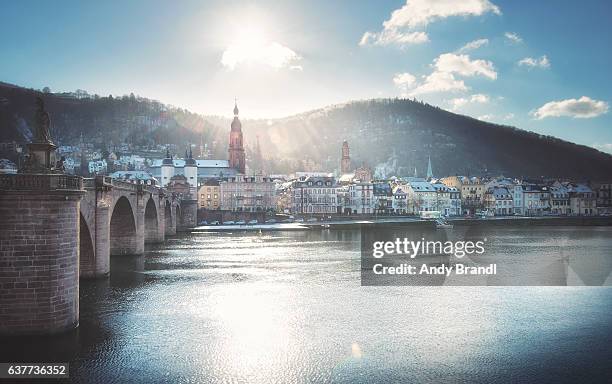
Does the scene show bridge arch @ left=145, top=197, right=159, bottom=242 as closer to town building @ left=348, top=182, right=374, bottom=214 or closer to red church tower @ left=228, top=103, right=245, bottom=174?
town building @ left=348, top=182, right=374, bottom=214

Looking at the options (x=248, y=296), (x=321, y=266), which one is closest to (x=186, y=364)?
(x=248, y=296)

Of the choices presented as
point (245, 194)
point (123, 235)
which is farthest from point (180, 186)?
point (123, 235)

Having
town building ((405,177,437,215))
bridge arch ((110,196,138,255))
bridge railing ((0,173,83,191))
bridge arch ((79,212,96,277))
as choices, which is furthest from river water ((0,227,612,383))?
town building ((405,177,437,215))

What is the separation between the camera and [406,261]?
163 feet

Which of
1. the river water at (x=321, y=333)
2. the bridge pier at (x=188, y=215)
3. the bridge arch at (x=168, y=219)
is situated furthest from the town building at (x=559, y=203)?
the river water at (x=321, y=333)

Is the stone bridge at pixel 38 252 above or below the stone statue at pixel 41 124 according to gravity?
below

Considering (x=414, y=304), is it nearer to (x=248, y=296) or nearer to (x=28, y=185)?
(x=248, y=296)

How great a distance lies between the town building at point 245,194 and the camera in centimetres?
13575

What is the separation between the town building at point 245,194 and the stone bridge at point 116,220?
41266mm

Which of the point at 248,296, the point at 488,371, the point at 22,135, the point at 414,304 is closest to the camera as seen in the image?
the point at 488,371

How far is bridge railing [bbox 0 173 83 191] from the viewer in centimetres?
1927

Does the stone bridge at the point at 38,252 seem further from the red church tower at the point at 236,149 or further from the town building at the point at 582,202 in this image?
the town building at the point at 582,202

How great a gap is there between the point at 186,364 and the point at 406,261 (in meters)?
33.5

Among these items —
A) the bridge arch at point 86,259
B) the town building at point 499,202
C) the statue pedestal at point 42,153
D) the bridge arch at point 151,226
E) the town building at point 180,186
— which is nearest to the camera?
the statue pedestal at point 42,153
